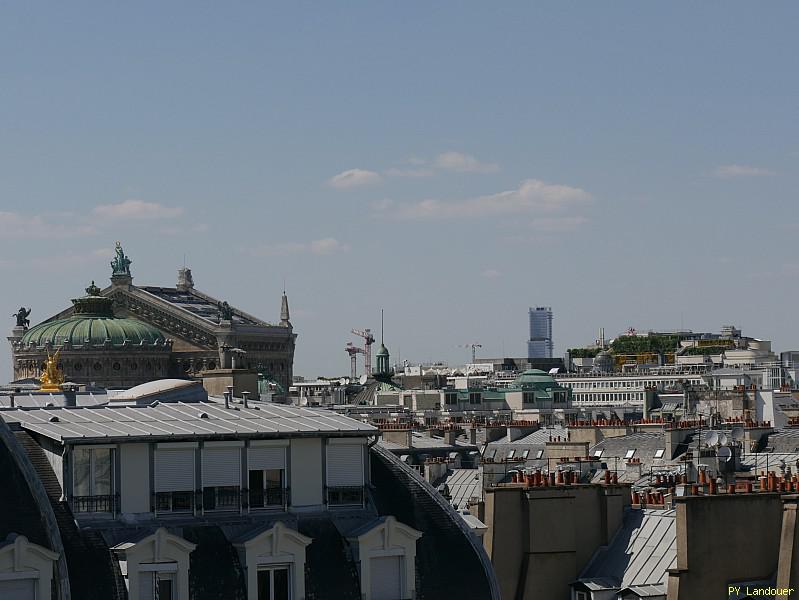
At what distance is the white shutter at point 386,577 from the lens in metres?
28.2

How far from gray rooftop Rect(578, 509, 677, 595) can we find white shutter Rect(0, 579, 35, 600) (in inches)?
390

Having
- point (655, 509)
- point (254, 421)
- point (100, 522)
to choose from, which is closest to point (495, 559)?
point (655, 509)

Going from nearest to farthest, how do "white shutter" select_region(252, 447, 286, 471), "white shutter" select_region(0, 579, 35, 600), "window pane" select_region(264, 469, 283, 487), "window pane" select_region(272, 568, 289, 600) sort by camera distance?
"white shutter" select_region(0, 579, 35, 600), "window pane" select_region(272, 568, 289, 600), "white shutter" select_region(252, 447, 286, 471), "window pane" select_region(264, 469, 283, 487)

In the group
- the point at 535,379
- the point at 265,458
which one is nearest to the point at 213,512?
the point at 265,458

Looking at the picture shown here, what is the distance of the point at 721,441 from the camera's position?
6512 centimetres

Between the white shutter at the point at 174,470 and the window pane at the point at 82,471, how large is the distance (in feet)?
2.86

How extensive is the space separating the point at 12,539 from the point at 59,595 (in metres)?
0.91

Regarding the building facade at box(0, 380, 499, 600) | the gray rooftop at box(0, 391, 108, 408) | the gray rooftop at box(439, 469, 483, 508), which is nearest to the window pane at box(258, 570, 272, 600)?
the building facade at box(0, 380, 499, 600)

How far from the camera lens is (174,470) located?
27359 millimetres

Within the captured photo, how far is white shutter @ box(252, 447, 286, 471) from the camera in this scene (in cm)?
2793

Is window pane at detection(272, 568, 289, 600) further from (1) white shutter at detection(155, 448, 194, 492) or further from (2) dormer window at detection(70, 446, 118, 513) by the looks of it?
(2) dormer window at detection(70, 446, 118, 513)

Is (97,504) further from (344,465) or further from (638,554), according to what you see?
(638,554)

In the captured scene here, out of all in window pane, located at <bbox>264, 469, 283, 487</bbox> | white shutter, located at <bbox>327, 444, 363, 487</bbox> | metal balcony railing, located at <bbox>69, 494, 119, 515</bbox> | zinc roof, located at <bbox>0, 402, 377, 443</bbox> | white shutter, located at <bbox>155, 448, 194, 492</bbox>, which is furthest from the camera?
white shutter, located at <bbox>327, 444, 363, 487</bbox>

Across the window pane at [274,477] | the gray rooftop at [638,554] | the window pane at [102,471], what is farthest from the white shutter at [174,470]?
the gray rooftop at [638,554]
